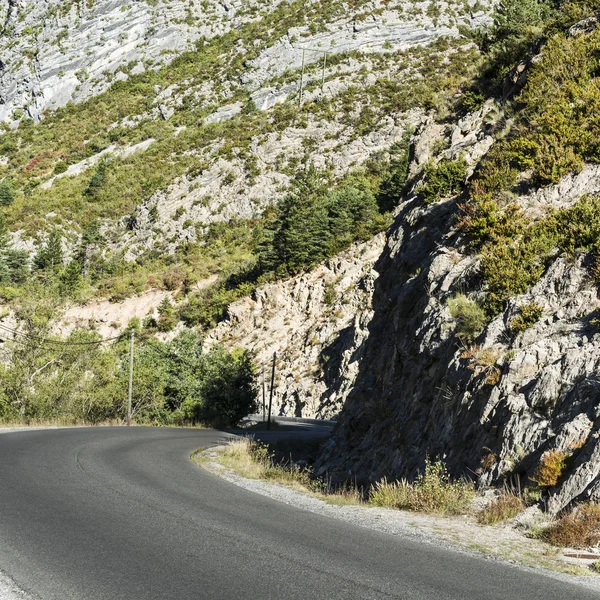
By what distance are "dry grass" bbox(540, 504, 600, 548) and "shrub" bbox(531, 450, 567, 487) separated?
2.72 feet

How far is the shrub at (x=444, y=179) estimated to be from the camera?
20578mm

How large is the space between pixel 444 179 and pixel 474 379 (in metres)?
11.4

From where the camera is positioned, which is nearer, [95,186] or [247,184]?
[247,184]

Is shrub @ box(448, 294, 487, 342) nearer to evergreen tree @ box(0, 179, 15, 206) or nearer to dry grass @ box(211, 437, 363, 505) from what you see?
dry grass @ box(211, 437, 363, 505)

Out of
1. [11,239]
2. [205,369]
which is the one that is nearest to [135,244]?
[11,239]

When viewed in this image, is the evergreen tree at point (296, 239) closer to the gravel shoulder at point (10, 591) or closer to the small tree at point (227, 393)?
the small tree at point (227, 393)

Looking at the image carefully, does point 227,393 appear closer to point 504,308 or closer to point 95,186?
Result: point 504,308

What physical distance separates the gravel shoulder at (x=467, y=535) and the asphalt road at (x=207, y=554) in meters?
0.35

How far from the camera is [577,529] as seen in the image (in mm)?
6836

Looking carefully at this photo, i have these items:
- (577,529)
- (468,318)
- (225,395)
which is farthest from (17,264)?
(577,529)

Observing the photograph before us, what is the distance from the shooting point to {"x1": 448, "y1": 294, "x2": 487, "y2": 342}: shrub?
41.9 ft

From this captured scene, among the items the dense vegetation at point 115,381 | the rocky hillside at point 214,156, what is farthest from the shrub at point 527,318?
the dense vegetation at point 115,381

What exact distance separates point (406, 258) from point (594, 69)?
9.18 m

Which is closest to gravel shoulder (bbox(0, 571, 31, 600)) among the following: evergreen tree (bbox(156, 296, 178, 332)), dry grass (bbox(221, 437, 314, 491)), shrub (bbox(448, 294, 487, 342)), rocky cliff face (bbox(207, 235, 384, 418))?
dry grass (bbox(221, 437, 314, 491))
